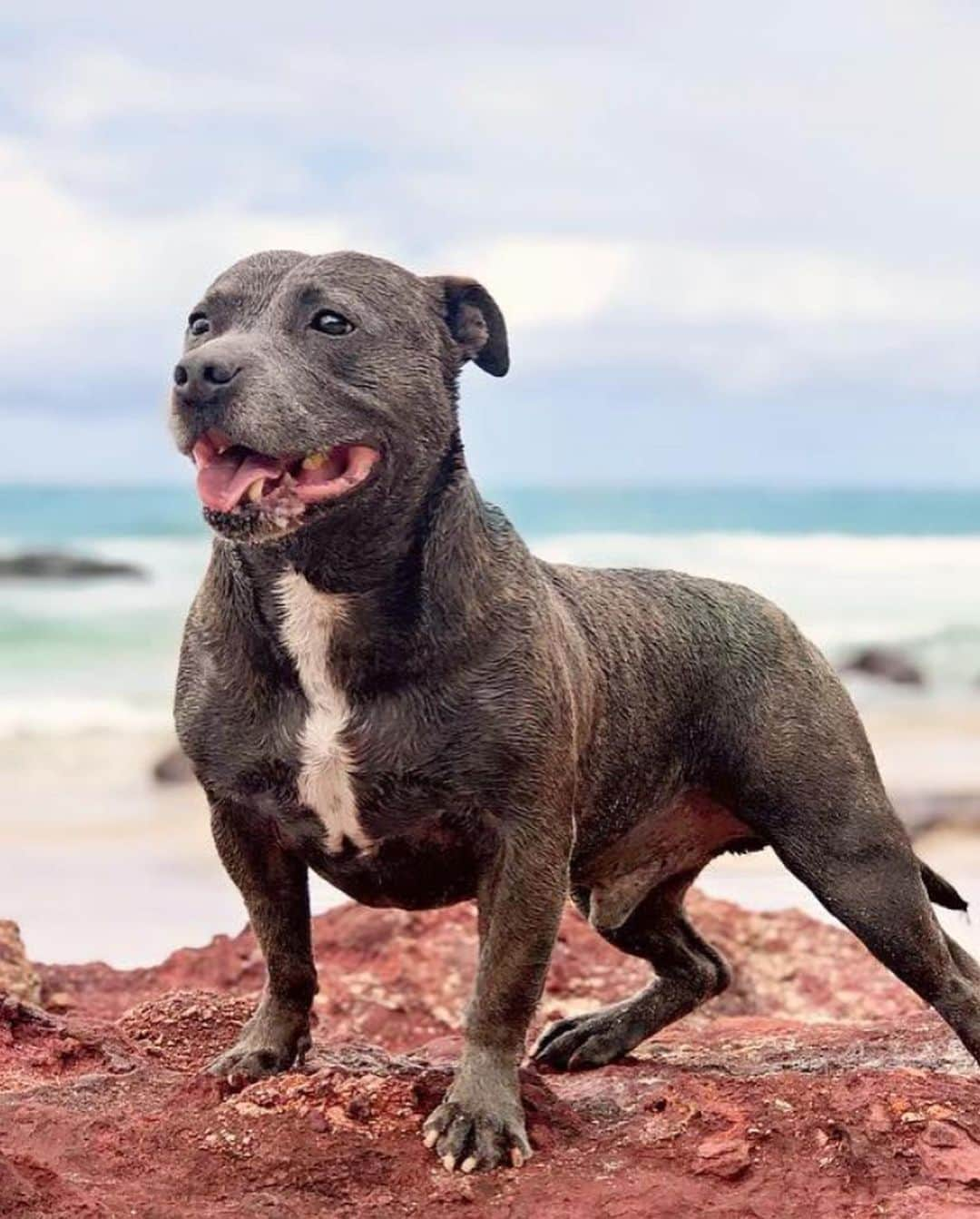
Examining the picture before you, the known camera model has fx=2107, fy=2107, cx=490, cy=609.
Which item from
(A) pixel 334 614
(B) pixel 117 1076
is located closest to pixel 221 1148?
(B) pixel 117 1076

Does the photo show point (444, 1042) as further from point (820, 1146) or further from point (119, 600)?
point (119, 600)

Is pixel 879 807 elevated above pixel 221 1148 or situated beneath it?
elevated above

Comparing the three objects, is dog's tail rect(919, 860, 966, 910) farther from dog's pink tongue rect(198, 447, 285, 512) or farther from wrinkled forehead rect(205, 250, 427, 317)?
dog's pink tongue rect(198, 447, 285, 512)

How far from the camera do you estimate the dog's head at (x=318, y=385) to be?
500 cm

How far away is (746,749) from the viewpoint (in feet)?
20.4

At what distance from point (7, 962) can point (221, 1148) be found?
3.24 m

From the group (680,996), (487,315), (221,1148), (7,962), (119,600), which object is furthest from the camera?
(119,600)

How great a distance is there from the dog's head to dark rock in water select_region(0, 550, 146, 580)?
24088 mm

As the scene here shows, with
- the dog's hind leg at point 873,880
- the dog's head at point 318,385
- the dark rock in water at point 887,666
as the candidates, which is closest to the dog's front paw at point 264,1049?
the dog's hind leg at point 873,880

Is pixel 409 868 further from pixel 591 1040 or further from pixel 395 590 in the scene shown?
pixel 591 1040

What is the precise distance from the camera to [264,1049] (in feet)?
19.6

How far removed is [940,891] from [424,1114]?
212 centimetres

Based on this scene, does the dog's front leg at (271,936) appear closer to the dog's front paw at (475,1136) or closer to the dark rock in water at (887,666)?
the dog's front paw at (475,1136)

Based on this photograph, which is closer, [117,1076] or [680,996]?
[117,1076]
